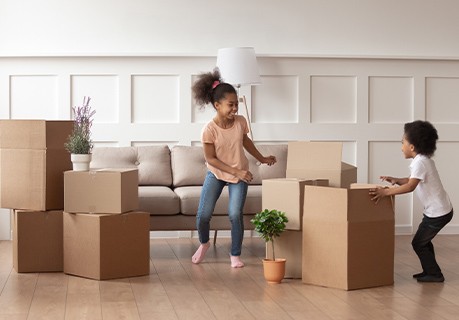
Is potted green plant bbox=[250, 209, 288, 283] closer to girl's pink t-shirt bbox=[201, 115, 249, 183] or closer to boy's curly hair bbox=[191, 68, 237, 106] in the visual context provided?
girl's pink t-shirt bbox=[201, 115, 249, 183]

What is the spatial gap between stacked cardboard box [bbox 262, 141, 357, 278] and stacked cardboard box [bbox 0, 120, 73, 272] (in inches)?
47.1

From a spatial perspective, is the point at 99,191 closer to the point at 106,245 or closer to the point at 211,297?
the point at 106,245

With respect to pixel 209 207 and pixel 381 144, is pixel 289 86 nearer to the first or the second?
pixel 381 144

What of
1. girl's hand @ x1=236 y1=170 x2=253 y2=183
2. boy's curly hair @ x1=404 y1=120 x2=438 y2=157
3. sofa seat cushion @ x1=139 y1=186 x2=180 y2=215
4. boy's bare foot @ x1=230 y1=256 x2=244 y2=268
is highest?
boy's curly hair @ x1=404 y1=120 x2=438 y2=157

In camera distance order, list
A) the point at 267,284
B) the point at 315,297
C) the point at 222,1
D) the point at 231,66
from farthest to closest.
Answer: the point at 222,1 < the point at 231,66 < the point at 267,284 < the point at 315,297

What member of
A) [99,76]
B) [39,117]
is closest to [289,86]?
[99,76]

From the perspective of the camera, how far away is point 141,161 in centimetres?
657

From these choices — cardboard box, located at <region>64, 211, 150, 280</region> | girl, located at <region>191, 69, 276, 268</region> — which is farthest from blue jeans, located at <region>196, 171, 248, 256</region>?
cardboard box, located at <region>64, 211, 150, 280</region>

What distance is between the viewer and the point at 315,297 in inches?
179

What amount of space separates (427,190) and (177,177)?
205 cm

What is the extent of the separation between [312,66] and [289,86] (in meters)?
0.23

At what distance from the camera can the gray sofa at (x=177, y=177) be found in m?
6.07

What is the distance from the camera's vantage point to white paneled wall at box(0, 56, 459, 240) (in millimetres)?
6918

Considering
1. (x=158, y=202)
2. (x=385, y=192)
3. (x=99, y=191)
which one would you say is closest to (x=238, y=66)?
(x=158, y=202)
